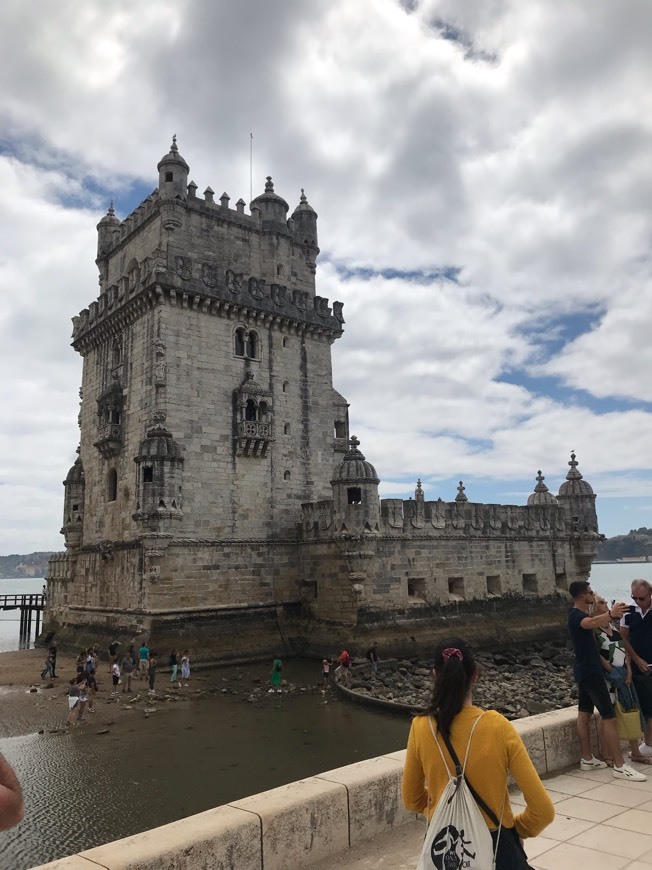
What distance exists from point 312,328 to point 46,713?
741 inches

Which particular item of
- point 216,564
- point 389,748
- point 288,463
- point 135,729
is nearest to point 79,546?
point 216,564

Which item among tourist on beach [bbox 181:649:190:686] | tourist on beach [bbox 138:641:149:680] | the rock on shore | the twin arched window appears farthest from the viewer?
the twin arched window

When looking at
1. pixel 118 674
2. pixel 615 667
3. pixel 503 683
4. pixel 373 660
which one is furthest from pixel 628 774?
pixel 118 674

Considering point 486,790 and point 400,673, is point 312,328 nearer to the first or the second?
point 400,673

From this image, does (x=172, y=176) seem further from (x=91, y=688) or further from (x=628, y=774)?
(x=628, y=774)

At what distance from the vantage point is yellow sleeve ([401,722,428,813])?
370cm

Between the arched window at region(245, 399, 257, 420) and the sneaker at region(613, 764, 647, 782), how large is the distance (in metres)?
21.7

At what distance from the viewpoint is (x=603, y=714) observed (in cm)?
693

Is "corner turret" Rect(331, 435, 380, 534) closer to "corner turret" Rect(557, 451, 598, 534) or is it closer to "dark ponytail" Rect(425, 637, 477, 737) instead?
"corner turret" Rect(557, 451, 598, 534)

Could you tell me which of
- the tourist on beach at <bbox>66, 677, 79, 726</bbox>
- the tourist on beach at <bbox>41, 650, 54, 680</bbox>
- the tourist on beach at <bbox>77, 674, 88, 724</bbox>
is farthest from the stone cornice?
the tourist on beach at <bbox>66, 677, 79, 726</bbox>

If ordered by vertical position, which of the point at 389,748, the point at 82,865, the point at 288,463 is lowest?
the point at 389,748

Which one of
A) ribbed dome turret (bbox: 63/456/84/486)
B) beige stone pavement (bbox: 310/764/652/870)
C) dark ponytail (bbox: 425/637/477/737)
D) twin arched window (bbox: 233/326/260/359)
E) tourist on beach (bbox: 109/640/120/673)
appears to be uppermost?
twin arched window (bbox: 233/326/260/359)

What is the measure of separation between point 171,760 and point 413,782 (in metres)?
11.7

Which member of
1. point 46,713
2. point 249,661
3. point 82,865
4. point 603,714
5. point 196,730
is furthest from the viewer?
point 249,661
